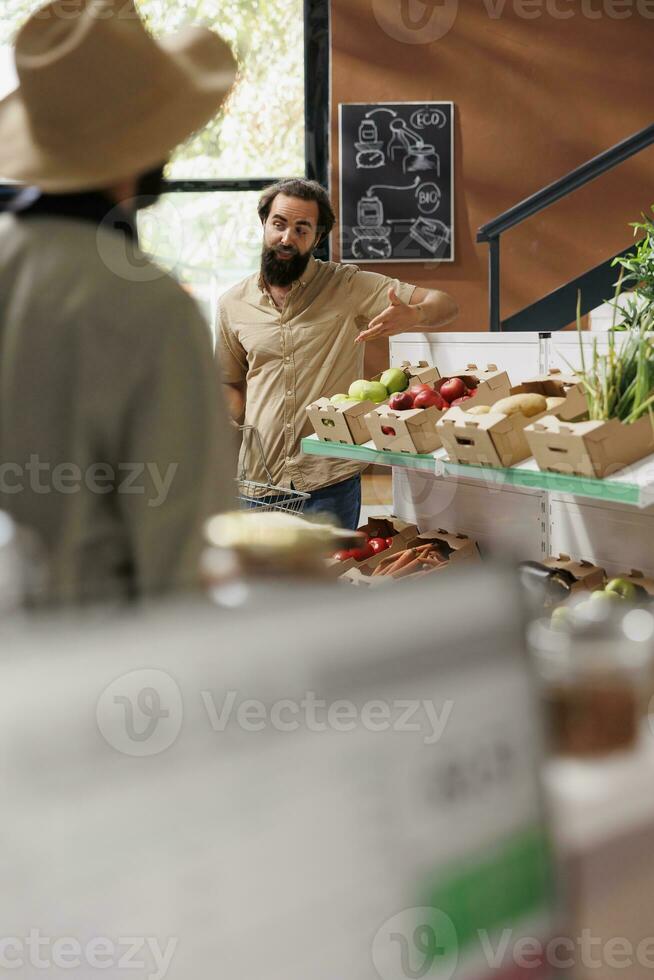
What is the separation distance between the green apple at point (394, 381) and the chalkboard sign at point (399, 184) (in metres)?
3.76

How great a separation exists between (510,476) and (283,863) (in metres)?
1.78

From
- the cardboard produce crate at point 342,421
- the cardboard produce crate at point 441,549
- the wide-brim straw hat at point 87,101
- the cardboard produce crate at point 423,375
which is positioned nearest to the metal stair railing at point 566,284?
the cardboard produce crate at point 423,375

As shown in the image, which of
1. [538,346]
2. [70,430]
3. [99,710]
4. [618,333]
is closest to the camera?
[99,710]

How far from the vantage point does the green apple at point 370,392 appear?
107 inches

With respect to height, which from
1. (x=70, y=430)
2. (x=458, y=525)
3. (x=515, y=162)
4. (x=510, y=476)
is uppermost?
(x=515, y=162)

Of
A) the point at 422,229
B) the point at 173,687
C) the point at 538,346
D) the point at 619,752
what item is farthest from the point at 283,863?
the point at 422,229

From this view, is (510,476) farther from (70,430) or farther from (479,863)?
(479,863)

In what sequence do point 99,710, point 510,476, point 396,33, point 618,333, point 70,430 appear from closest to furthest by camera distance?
point 99,710 < point 70,430 < point 510,476 < point 618,333 < point 396,33

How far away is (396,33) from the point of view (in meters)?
6.35

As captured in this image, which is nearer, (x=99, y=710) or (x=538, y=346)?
(x=99, y=710)

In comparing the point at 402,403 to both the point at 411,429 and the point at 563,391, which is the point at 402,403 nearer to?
the point at 411,429

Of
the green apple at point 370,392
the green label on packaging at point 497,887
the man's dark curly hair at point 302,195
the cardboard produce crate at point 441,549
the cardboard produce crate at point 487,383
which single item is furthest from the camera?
the man's dark curly hair at point 302,195

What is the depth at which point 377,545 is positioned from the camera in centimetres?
287

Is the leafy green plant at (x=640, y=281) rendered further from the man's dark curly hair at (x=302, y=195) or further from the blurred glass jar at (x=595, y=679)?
the blurred glass jar at (x=595, y=679)
